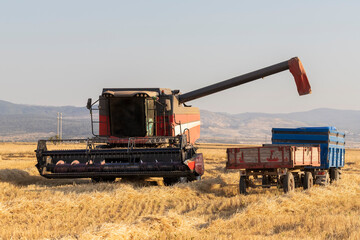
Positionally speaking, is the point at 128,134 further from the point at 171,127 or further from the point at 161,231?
the point at 161,231

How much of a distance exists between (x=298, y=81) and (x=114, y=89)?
6.58 metres

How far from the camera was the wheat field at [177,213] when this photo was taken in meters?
9.51

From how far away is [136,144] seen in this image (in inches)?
709

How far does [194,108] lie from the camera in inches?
832

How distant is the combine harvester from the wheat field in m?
0.80

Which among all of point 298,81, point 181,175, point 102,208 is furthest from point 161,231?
point 298,81

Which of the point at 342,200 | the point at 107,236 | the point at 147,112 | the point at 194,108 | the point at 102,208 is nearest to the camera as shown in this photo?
the point at 107,236

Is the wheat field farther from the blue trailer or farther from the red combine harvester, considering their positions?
the blue trailer

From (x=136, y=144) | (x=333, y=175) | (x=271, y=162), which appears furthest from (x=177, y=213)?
(x=333, y=175)

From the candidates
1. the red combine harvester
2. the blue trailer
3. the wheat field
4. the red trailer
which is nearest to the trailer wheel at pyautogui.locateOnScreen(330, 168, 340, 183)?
the blue trailer

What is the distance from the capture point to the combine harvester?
15984mm

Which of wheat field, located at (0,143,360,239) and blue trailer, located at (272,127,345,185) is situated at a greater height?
blue trailer, located at (272,127,345,185)

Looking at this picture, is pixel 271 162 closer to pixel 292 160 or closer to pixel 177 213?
pixel 292 160

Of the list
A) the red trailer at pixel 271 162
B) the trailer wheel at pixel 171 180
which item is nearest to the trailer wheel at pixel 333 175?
the red trailer at pixel 271 162
